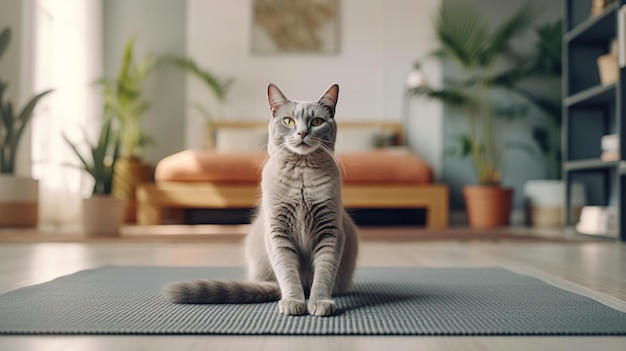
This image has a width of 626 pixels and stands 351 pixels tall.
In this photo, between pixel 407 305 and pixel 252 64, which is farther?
pixel 252 64


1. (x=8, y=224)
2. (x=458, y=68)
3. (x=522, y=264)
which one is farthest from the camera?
(x=458, y=68)

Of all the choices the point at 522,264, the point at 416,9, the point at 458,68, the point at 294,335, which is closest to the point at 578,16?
the point at 458,68

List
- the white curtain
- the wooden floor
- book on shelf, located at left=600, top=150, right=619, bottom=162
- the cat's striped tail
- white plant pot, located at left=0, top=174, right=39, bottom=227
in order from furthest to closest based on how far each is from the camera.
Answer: the white curtain → white plant pot, located at left=0, top=174, right=39, bottom=227 → book on shelf, located at left=600, top=150, right=619, bottom=162 → the cat's striped tail → the wooden floor

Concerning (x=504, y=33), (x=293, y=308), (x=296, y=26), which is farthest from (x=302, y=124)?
(x=296, y=26)

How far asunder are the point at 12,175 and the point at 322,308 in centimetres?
350

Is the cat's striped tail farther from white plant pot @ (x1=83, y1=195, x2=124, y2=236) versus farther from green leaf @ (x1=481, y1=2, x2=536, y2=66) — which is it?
green leaf @ (x1=481, y1=2, x2=536, y2=66)

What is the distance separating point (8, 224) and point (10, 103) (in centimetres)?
83

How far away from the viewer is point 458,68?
5488 millimetres

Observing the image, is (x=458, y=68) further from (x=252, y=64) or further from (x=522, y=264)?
(x=522, y=264)

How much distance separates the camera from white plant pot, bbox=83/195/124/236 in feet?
11.5

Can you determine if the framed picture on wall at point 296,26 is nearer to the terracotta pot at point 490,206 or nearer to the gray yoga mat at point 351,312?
the terracotta pot at point 490,206

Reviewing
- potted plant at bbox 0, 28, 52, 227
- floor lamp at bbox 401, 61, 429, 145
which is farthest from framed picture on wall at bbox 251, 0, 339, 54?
potted plant at bbox 0, 28, 52, 227

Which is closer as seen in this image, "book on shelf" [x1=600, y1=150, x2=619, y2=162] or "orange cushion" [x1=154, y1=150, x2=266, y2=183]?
"book on shelf" [x1=600, y1=150, x2=619, y2=162]

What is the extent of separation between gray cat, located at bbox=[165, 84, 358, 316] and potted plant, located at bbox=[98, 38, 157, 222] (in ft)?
13.7
